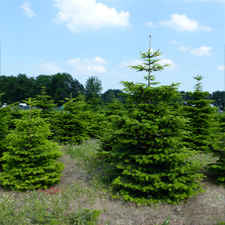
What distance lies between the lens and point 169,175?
5.80 m

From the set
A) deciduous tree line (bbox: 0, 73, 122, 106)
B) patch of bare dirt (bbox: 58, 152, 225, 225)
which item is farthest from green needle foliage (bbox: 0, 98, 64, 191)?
deciduous tree line (bbox: 0, 73, 122, 106)

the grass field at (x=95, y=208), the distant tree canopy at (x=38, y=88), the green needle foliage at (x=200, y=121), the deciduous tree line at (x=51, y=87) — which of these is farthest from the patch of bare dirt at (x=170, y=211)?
the distant tree canopy at (x=38, y=88)

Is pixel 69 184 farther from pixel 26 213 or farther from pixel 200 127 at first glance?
pixel 200 127

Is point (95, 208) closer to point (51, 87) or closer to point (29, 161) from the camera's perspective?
point (29, 161)

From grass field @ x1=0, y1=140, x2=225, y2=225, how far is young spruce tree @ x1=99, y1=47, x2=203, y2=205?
30cm

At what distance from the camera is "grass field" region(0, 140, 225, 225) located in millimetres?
4926

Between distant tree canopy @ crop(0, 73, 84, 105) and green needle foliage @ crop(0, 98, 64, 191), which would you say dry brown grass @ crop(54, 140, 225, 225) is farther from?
distant tree canopy @ crop(0, 73, 84, 105)

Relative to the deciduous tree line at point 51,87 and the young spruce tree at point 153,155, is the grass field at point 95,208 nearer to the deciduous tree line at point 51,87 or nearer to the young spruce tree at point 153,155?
the young spruce tree at point 153,155

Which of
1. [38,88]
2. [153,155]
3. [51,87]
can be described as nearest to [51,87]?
[51,87]

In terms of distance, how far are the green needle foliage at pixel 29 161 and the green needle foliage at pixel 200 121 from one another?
8.00m

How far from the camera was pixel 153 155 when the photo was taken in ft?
19.5

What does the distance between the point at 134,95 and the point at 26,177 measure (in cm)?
428

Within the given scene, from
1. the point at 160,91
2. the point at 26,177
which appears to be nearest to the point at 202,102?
the point at 160,91

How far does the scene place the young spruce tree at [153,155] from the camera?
19.2 feet
